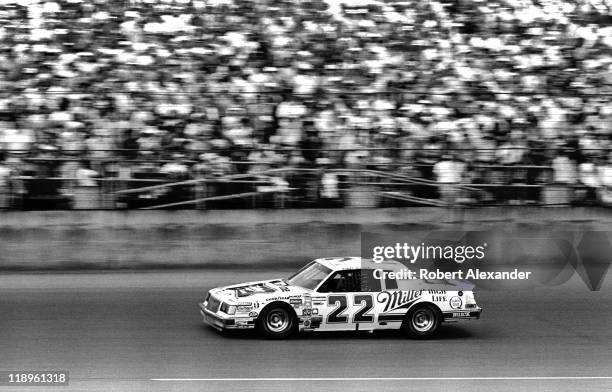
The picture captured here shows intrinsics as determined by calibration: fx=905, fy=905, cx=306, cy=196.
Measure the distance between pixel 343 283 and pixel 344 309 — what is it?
31 cm

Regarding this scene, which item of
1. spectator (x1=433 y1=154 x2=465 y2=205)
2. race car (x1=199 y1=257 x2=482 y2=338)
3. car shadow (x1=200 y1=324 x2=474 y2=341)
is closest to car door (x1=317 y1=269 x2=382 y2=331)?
race car (x1=199 y1=257 x2=482 y2=338)

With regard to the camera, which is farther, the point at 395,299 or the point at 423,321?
the point at 423,321

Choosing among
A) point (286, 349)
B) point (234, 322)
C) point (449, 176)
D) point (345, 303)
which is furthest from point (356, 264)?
point (449, 176)

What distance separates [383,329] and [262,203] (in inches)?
194

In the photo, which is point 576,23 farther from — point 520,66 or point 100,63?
point 100,63

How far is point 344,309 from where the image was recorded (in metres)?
9.84

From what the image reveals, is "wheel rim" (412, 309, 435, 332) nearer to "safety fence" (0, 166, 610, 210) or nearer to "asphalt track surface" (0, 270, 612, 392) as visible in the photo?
"asphalt track surface" (0, 270, 612, 392)

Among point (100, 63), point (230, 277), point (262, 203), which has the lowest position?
point (230, 277)

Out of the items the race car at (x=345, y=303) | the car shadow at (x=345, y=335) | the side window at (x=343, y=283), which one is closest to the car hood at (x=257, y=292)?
the race car at (x=345, y=303)

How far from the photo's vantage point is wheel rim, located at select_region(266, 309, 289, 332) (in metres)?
9.77

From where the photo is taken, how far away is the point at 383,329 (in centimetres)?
993

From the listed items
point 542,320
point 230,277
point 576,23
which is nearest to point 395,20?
point 576,23

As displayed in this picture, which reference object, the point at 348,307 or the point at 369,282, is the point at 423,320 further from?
the point at 348,307

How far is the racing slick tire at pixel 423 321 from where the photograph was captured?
32.8 ft
